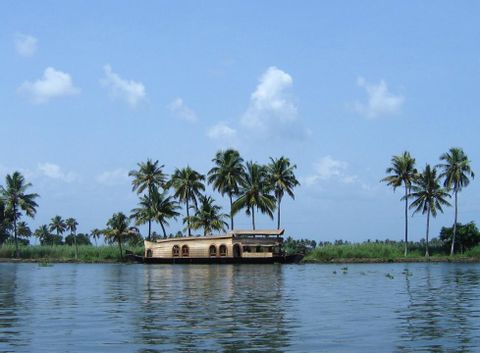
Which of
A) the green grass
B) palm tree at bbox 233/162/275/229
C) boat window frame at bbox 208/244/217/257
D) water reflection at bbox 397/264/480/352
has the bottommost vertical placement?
the green grass

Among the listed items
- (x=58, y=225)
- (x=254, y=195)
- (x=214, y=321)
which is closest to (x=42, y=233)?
(x=58, y=225)

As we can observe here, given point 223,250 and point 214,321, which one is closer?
point 214,321

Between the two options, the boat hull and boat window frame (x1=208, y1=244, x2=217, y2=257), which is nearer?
the boat hull

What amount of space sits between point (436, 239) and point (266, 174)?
28832 mm

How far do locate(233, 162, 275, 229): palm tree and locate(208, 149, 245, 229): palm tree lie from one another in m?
1.00

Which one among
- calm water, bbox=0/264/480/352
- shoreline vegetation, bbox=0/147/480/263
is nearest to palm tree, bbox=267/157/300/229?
shoreline vegetation, bbox=0/147/480/263

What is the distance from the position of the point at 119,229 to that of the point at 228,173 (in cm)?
1891

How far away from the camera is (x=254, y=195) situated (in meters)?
80.6

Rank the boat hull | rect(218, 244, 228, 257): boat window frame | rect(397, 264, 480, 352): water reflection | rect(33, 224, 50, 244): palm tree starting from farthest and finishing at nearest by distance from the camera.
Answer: rect(33, 224, 50, 244): palm tree → rect(218, 244, 228, 257): boat window frame → the boat hull → rect(397, 264, 480, 352): water reflection

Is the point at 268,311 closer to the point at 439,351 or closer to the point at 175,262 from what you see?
the point at 439,351

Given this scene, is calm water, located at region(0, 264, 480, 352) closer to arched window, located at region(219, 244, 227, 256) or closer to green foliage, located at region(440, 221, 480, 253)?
arched window, located at region(219, 244, 227, 256)

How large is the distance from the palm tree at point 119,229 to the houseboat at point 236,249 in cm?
1527

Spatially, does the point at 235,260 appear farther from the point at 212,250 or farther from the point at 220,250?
the point at 212,250

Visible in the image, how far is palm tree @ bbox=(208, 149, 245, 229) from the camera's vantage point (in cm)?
8175
